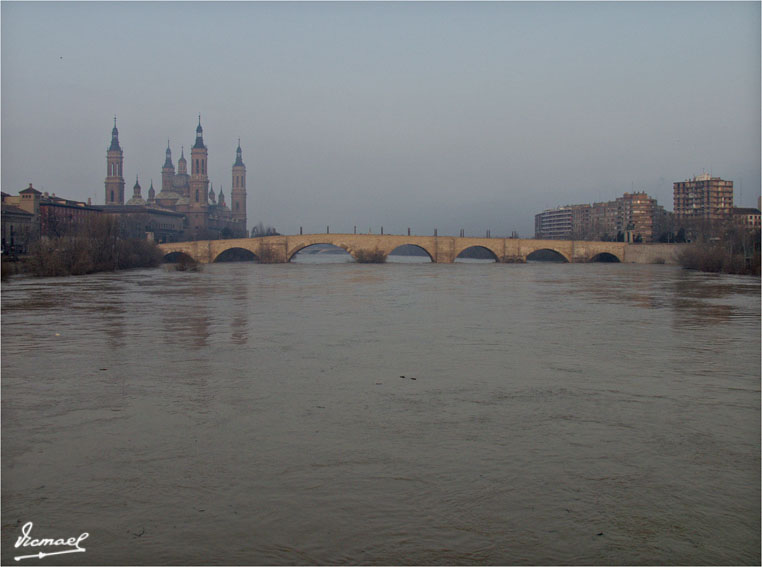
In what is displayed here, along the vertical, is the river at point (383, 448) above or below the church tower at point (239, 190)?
below

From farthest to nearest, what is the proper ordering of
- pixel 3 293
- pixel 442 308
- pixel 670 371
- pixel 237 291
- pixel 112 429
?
1. pixel 237 291
2. pixel 3 293
3. pixel 442 308
4. pixel 670 371
5. pixel 112 429

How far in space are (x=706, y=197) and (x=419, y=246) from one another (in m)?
69.5

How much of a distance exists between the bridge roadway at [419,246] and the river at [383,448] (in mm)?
48577

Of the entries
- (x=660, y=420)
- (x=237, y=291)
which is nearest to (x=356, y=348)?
(x=660, y=420)

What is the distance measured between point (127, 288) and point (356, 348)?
1647 cm

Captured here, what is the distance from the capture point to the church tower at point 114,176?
111 metres

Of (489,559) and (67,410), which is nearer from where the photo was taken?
(489,559)

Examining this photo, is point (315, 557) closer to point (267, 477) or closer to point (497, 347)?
point (267, 477)

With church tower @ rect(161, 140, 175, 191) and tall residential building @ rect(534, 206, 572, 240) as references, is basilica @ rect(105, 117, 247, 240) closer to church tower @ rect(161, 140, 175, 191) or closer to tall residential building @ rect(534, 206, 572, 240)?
church tower @ rect(161, 140, 175, 191)

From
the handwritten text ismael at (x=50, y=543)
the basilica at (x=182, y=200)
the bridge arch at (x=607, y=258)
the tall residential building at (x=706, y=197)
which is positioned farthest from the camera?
the tall residential building at (x=706, y=197)

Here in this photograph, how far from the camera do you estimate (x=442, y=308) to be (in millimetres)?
17234

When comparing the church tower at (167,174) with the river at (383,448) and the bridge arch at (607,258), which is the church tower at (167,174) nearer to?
the bridge arch at (607,258)

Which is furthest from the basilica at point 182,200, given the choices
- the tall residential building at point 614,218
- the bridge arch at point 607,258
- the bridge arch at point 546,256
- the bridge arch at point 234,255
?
the tall residential building at point 614,218

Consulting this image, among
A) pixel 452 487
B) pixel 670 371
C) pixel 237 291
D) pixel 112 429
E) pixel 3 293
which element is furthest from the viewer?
pixel 237 291
